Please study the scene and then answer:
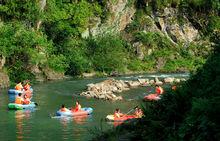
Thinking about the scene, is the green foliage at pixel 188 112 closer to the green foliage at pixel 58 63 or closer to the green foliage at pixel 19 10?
the green foliage at pixel 58 63

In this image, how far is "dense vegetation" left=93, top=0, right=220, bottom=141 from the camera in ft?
21.4

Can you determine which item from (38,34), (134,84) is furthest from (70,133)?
(38,34)

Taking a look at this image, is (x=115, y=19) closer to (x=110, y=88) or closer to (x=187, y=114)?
(x=110, y=88)

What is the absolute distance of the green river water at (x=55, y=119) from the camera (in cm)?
2084

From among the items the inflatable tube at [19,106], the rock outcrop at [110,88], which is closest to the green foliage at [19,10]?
the rock outcrop at [110,88]

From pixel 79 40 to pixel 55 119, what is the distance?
3270cm

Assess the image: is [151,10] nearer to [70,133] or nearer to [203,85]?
[70,133]

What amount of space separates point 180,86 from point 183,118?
3.13ft

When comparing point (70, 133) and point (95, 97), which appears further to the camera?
point (95, 97)

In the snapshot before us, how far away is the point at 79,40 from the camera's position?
57781 millimetres

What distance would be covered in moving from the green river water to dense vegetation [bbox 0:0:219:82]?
216 inches

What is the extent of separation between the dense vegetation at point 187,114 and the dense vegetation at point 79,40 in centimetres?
3167

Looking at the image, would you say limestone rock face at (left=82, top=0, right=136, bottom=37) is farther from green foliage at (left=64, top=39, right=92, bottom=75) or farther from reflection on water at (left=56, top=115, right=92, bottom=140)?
reflection on water at (left=56, top=115, right=92, bottom=140)

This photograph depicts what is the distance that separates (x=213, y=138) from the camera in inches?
252
